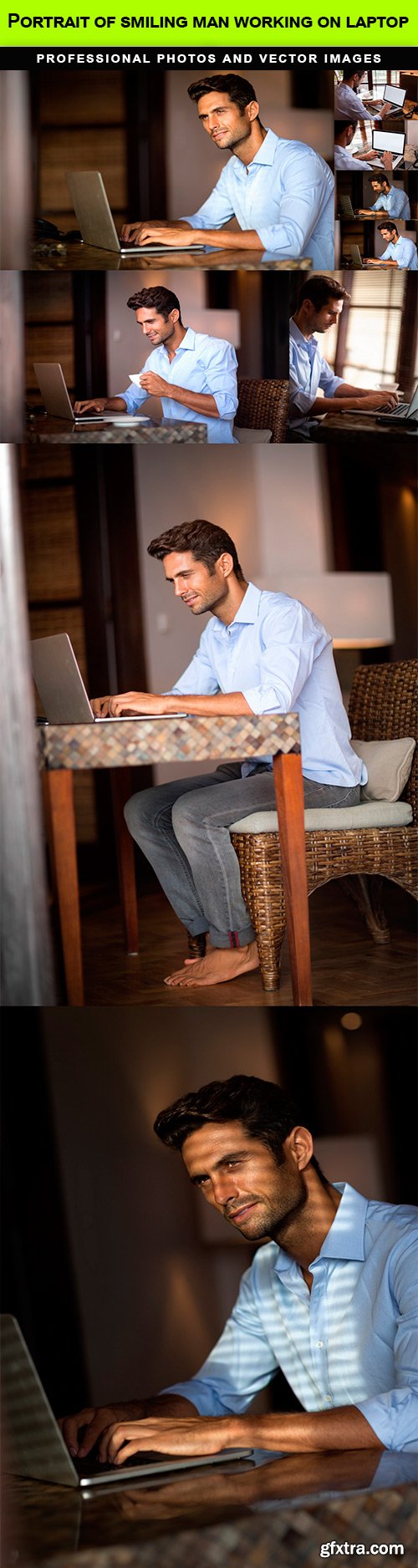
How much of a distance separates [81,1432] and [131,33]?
2.48 m

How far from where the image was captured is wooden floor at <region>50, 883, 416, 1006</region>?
2535 mm

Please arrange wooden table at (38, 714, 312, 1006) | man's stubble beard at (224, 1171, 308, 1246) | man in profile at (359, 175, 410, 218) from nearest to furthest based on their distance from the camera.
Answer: wooden table at (38, 714, 312, 1006)
man in profile at (359, 175, 410, 218)
man's stubble beard at (224, 1171, 308, 1246)

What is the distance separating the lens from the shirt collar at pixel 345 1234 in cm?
272

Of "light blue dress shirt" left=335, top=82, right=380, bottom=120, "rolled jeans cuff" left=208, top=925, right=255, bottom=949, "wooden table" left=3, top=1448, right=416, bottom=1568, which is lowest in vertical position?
"wooden table" left=3, top=1448, right=416, bottom=1568

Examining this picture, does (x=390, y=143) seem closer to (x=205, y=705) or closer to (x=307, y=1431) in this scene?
(x=205, y=705)

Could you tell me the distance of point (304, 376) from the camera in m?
2.48

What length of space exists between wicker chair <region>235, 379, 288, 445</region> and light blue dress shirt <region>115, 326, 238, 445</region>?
0.02m

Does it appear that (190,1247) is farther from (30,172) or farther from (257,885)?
(30,172)

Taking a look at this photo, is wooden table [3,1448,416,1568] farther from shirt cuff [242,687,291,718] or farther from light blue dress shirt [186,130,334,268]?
light blue dress shirt [186,130,334,268]

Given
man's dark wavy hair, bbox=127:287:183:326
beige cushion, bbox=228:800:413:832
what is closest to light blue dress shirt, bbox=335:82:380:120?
man's dark wavy hair, bbox=127:287:183:326

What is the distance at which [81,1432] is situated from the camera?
2.68 meters

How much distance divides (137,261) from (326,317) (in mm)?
334

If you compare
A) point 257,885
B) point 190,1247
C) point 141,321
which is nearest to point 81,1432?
point 190,1247

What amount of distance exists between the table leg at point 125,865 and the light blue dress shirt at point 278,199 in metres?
0.95
